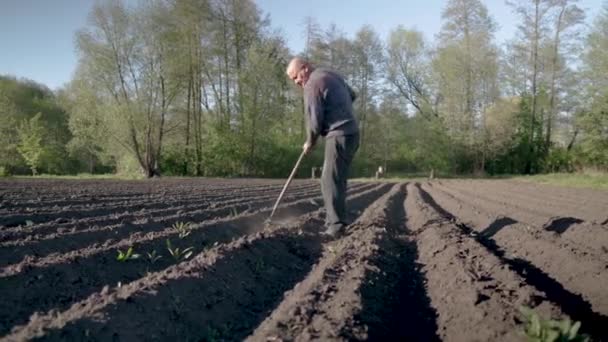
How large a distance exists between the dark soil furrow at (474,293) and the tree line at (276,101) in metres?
27.4

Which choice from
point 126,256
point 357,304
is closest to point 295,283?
point 357,304

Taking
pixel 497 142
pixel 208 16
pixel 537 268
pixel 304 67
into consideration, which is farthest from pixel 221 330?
pixel 497 142

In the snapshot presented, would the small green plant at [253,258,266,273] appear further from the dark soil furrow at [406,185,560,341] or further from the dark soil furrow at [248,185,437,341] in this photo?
the dark soil furrow at [406,185,560,341]

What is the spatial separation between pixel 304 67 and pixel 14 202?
715cm

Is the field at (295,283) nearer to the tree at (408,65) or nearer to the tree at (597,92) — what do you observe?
the tree at (597,92)

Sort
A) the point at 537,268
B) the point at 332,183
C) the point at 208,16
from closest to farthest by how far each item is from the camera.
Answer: the point at 537,268 < the point at 332,183 < the point at 208,16

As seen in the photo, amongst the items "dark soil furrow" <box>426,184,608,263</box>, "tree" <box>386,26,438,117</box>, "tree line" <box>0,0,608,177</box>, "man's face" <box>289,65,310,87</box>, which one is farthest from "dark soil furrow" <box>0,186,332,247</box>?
"tree" <box>386,26,438,117</box>

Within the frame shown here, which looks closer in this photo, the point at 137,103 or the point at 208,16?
the point at 137,103

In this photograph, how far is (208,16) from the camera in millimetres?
33844

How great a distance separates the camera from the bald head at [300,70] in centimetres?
678

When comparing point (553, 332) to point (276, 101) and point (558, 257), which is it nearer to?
point (558, 257)

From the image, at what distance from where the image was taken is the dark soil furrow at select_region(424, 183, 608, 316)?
13.2 ft

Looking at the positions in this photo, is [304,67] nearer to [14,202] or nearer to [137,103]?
[14,202]

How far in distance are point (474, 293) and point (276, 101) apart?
32830 millimetres
